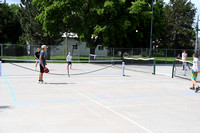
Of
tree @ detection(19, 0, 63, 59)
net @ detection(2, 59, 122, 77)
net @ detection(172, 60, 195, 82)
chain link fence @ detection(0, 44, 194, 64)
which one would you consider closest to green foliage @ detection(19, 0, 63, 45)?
tree @ detection(19, 0, 63, 59)

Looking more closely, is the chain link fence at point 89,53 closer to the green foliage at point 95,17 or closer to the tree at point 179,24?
the green foliage at point 95,17

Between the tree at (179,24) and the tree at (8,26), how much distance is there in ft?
126

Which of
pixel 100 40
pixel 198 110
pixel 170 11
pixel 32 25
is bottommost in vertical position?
pixel 198 110

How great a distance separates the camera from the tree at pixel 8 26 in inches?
1729

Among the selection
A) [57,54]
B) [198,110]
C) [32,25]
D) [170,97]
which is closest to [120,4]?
[57,54]

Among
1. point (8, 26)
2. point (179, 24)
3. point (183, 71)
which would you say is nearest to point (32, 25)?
point (8, 26)

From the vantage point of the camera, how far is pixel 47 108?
661 cm

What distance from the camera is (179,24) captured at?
62719 mm

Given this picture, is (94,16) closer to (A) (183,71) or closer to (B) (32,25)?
(B) (32,25)

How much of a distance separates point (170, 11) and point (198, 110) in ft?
205

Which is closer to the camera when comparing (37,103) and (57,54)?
(37,103)

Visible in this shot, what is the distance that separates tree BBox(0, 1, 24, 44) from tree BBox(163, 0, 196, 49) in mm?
38317

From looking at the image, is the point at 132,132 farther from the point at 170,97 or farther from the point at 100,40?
the point at 100,40

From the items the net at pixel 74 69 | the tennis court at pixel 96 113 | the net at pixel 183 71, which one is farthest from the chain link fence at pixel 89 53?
the tennis court at pixel 96 113
